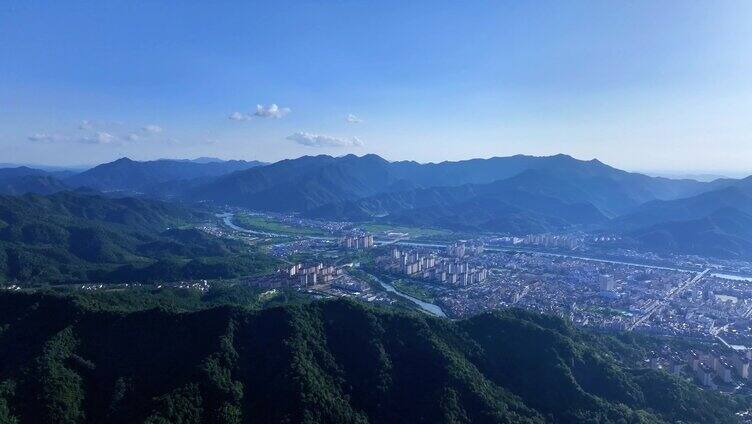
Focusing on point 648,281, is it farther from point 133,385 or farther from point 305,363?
point 133,385

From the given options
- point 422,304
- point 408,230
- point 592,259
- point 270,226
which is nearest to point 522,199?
point 408,230

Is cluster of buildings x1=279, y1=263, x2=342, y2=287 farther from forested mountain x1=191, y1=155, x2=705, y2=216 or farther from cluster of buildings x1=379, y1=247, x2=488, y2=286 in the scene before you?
forested mountain x1=191, y1=155, x2=705, y2=216

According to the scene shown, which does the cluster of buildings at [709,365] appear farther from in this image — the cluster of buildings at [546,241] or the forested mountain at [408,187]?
the forested mountain at [408,187]

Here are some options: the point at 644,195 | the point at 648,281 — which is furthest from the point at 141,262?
the point at 644,195

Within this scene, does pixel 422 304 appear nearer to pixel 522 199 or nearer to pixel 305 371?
pixel 305 371

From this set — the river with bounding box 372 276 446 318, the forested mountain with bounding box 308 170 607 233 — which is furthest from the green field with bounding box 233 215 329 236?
the river with bounding box 372 276 446 318

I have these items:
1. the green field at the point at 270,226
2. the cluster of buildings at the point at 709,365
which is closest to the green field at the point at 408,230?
the green field at the point at 270,226
